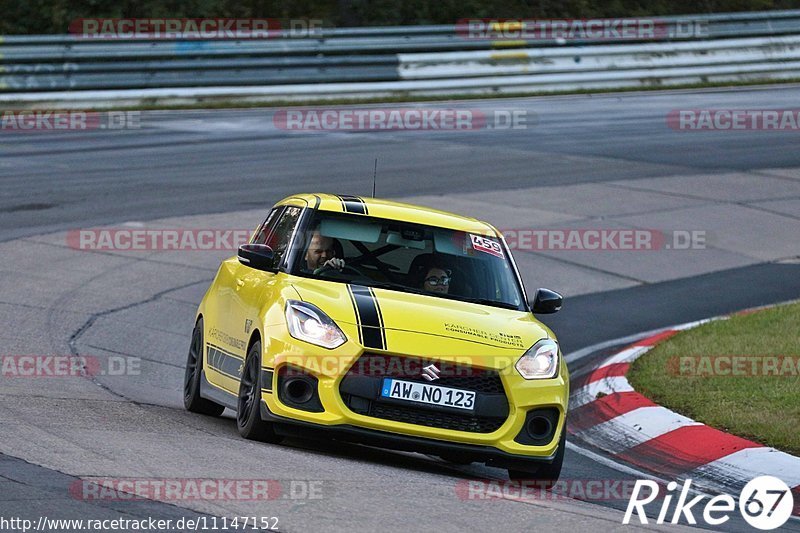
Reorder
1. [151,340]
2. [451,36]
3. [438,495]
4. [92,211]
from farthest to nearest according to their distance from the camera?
[451,36] < [92,211] < [151,340] < [438,495]

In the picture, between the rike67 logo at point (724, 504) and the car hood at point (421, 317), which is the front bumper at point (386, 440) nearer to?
the car hood at point (421, 317)

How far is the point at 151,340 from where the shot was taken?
1206 cm

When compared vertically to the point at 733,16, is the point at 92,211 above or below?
below

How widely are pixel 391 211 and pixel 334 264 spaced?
25.3 inches

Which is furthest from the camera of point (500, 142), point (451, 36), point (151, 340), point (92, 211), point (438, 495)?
point (451, 36)

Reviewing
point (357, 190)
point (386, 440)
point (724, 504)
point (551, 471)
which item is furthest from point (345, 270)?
point (357, 190)

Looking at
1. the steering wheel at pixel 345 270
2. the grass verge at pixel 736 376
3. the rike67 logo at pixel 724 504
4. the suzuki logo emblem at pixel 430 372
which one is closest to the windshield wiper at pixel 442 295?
the steering wheel at pixel 345 270

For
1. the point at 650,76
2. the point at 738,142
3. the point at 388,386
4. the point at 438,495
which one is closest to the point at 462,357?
the point at 388,386

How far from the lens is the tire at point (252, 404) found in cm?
778

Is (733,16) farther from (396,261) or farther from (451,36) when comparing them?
(396,261)

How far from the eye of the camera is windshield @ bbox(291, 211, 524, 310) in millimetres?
8672

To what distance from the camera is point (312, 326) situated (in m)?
7.76

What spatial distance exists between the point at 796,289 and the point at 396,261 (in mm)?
7853

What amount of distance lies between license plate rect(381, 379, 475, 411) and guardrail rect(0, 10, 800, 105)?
1811 cm
